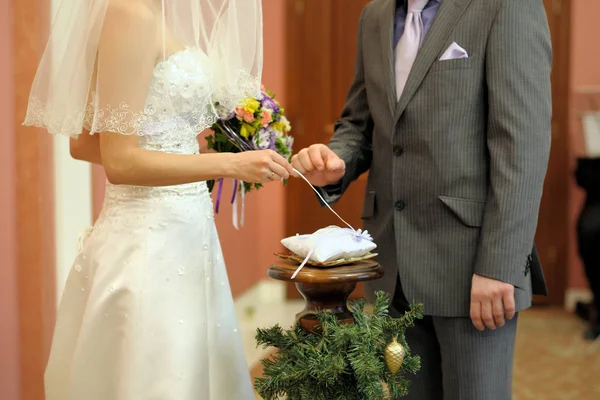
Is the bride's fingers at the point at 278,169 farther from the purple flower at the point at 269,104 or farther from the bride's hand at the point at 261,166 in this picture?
the purple flower at the point at 269,104

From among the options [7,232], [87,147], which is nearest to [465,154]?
[87,147]

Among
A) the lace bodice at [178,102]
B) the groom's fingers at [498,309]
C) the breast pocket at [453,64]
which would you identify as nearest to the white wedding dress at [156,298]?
the lace bodice at [178,102]

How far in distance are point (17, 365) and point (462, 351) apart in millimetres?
1772

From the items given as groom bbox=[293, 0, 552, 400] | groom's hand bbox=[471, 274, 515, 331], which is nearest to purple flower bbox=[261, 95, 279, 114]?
groom bbox=[293, 0, 552, 400]

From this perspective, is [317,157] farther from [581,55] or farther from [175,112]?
[581,55]

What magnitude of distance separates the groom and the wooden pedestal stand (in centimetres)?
28

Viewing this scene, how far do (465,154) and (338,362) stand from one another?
2.03 feet

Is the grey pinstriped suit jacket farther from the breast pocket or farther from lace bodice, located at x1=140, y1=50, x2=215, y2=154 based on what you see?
lace bodice, located at x1=140, y1=50, x2=215, y2=154

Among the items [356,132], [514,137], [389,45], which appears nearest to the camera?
[514,137]

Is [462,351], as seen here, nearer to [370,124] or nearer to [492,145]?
[492,145]

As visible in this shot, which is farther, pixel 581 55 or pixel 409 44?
pixel 581 55

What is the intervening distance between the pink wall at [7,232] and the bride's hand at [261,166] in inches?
48.9

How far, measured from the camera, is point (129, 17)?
1.77m

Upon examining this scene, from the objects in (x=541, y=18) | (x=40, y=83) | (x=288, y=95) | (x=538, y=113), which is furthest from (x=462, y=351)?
(x=288, y=95)
